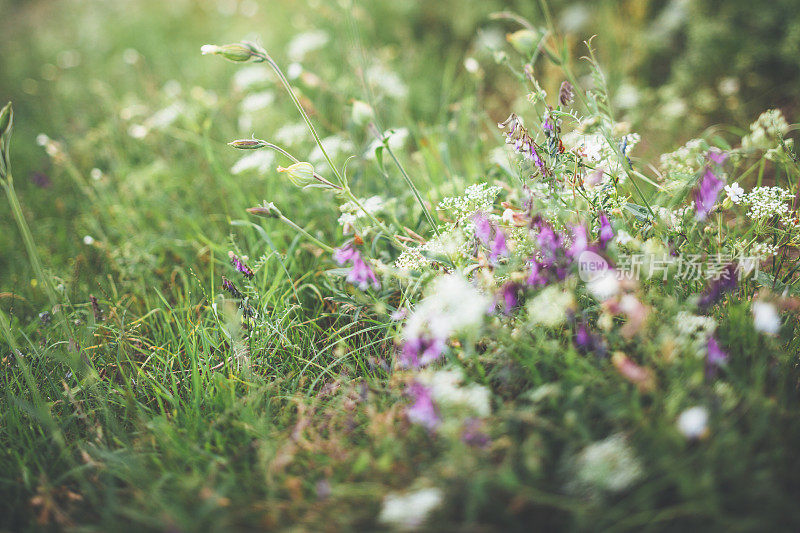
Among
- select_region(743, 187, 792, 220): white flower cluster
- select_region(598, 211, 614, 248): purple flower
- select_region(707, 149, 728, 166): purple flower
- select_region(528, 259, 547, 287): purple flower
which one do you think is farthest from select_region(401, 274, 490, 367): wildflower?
select_region(743, 187, 792, 220): white flower cluster

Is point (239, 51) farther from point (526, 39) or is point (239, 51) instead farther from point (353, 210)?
point (526, 39)

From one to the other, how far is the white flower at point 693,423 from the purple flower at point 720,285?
407 mm

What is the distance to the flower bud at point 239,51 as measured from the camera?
4.40ft

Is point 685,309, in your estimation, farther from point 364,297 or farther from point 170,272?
point 170,272

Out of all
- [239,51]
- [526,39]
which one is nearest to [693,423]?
[526,39]

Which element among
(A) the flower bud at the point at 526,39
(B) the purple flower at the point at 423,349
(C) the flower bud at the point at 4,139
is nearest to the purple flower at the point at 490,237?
(B) the purple flower at the point at 423,349

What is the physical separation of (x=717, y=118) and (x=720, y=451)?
2524 mm

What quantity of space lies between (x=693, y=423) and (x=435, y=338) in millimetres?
584

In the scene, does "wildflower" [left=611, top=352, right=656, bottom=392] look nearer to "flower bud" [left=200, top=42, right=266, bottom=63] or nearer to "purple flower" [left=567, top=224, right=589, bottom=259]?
"purple flower" [left=567, top=224, right=589, bottom=259]

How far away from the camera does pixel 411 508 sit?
952 millimetres

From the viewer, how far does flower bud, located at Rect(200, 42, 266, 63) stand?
4.40 feet

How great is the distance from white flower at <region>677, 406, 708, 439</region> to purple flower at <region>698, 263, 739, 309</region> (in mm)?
407

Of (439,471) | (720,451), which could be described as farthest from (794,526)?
(439,471)

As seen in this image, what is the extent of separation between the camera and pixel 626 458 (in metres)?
0.96
